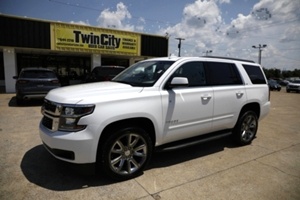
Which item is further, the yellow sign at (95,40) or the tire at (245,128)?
the yellow sign at (95,40)

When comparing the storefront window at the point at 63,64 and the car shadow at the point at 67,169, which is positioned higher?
A: the storefront window at the point at 63,64

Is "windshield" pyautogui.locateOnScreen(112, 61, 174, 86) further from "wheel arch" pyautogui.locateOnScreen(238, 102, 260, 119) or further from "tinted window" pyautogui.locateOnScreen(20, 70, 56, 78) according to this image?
"tinted window" pyautogui.locateOnScreen(20, 70, 56, 78)

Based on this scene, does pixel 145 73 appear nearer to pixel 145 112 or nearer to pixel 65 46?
pixel 145 112

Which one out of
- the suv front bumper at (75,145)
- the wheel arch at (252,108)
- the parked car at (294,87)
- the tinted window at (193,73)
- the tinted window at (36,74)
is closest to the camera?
the suv front bumper at (75,145)

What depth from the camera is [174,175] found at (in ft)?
12.2

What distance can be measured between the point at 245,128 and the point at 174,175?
101 inches

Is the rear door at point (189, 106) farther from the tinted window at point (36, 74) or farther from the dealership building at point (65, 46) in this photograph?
the dealership building at point (65, 46)

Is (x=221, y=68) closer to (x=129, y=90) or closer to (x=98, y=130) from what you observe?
(x=129, y=90)

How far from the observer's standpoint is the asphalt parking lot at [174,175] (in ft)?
10.3

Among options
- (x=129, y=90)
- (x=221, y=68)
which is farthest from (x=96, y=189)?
(x=221, y=68)

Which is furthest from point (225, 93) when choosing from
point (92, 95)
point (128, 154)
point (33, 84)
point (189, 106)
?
point (33, 84)

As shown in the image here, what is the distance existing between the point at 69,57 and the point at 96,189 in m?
19.8

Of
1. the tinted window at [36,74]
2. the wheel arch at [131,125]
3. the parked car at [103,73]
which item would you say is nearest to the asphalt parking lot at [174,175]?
the wheel arch at [131,125]

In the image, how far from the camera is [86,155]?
122 inches
